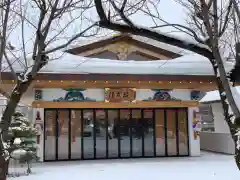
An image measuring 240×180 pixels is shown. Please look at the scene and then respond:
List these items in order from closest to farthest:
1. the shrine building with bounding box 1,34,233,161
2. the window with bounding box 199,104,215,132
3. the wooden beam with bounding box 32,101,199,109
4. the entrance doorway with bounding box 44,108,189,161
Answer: the shrine building with bounding box 1,34,233,161
the wooden beam with bounding box 32,101,199,109
the entrance doorway with bounding box 44,108,189,161
the window with bounding box 199,104,215,132

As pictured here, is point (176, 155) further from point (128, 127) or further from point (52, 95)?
point (52, 95)

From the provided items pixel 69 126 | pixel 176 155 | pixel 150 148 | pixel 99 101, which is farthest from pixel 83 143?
pixel 176 155

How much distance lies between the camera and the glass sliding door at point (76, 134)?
14.2 metres

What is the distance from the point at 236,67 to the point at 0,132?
4.34m

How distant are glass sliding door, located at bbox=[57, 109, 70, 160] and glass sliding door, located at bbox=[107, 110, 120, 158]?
1.56 m

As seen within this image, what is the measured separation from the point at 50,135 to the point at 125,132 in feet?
9.33

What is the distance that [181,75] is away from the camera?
Result: 1362 cm

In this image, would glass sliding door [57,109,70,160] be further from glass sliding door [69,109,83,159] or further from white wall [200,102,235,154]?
white wall [200,102,235,154]

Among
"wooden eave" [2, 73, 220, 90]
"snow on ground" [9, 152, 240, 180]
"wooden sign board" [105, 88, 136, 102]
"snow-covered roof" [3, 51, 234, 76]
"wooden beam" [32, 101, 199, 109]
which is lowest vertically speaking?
"snow on ground" [9, 152, 240, 180]

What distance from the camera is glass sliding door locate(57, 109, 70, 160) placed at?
46.2ft

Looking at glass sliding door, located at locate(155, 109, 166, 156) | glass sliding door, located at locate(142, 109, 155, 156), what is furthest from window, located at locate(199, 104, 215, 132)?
glass sliding door, located at locate(142, 109, 155, 156)

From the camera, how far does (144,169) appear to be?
444 inches

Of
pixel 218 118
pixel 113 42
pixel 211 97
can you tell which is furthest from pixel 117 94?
pixel 211 97

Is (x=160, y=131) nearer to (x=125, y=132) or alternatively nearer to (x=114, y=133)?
(x=125, y=132)
